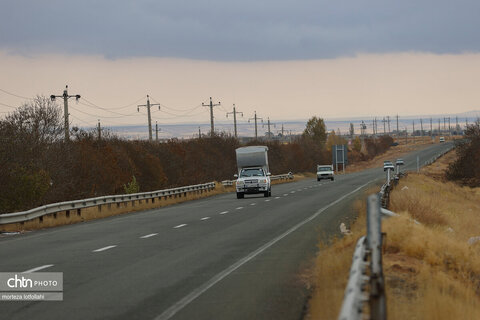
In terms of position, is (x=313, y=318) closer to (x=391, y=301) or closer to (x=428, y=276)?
(x=391, y=301)

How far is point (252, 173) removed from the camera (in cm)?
4784

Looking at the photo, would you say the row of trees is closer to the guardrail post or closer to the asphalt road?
the asphalt road

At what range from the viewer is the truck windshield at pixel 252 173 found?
47.7 m

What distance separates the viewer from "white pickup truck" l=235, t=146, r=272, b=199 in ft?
153

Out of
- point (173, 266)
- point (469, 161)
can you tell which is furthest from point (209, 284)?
point (469, 161)

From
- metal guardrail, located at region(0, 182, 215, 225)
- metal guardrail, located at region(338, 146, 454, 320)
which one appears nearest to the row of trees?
metal guardrail, located at region(0, 182, 215, 225)

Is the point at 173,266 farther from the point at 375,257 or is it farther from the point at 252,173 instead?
the point at 252,173

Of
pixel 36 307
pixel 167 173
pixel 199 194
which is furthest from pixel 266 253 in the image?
pixel 167 173

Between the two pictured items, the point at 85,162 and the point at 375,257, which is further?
the point at 85,162

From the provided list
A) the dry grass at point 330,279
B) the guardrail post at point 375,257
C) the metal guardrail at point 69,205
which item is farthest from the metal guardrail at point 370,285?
the metal guardrail at point 69,205

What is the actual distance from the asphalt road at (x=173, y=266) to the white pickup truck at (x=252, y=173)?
19913mm

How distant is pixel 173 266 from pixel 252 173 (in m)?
33.8

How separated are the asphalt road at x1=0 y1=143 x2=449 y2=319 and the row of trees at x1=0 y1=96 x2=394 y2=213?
614 cm

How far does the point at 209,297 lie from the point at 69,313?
1.97 m
